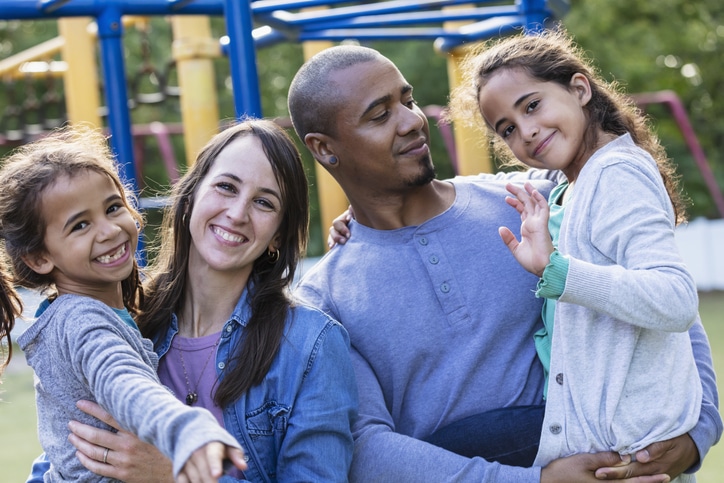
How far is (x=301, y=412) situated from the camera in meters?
1.94

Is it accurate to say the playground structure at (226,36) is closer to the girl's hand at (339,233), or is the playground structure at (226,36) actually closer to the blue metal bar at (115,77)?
the blue metal bar at (115,77)

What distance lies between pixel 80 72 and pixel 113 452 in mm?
3735

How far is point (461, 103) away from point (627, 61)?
36.0ft

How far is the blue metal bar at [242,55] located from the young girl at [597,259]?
0.67 meters

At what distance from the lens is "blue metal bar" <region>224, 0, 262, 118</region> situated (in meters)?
2.54

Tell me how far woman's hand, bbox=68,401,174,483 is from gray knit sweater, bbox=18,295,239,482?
30 millimetres

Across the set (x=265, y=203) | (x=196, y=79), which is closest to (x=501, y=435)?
(x=265, y=203)

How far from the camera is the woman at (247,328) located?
1936 mm

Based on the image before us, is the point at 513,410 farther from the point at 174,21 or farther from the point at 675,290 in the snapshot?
the point at 174,21

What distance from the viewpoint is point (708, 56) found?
1297 cm

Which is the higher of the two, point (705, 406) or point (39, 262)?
point (39, 262)

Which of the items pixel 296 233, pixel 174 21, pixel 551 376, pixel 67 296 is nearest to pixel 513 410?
pixel 551 376

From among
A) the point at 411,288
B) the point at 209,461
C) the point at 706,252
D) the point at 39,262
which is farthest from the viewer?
the point at 706,252

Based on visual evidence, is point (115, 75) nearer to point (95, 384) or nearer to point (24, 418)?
point (95, 384)
